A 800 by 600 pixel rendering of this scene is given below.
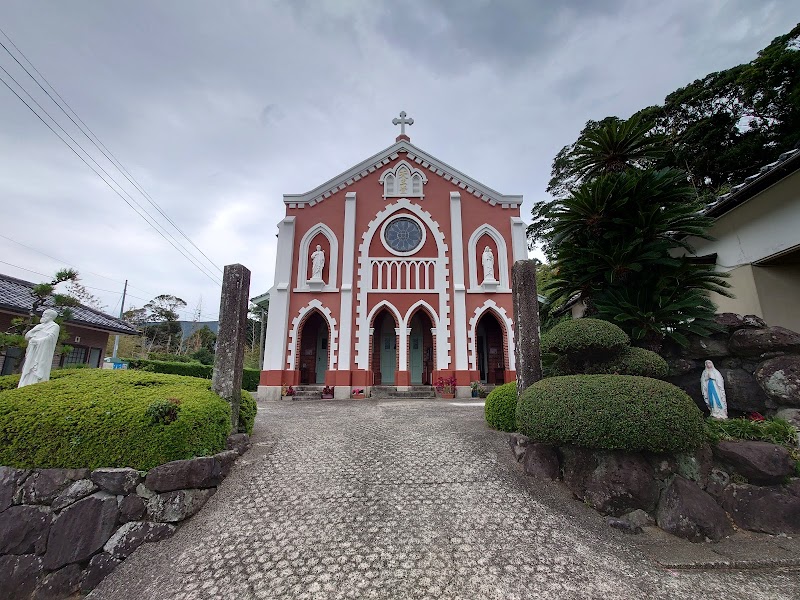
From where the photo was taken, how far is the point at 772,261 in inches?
254

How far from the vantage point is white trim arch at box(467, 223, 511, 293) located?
14312 millimetres

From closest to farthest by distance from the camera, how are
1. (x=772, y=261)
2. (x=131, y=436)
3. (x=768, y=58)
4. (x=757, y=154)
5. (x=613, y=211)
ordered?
(x=131, y=436) < (x=613, y=211) < (x=772, y=261) < (x=768, y=58) < (x=757, y=154)

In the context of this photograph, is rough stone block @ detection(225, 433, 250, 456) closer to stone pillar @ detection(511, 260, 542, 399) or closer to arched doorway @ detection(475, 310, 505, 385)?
stone pillar @ detection(511, 260, 542, 399)

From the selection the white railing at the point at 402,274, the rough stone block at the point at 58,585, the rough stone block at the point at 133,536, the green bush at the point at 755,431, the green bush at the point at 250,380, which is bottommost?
the rough stone block at the point at 58,585

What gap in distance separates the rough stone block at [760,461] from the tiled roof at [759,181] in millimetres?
4266

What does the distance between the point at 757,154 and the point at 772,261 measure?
13254 mm

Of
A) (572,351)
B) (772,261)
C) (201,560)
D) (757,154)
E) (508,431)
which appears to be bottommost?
(201,560)

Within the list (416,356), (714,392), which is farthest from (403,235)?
(714,392)

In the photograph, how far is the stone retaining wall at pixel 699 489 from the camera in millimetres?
3607

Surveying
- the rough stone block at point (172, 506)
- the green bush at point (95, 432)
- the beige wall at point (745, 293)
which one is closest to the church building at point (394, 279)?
the beige wall at point (745, 293)

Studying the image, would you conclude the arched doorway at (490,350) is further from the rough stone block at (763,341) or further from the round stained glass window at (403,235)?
the rough stone block at (763,341)

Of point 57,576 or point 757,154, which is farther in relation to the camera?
point 757,154

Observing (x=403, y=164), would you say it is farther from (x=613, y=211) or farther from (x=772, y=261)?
(x=772, y=261)

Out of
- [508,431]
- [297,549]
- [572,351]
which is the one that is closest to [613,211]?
[572,351]
